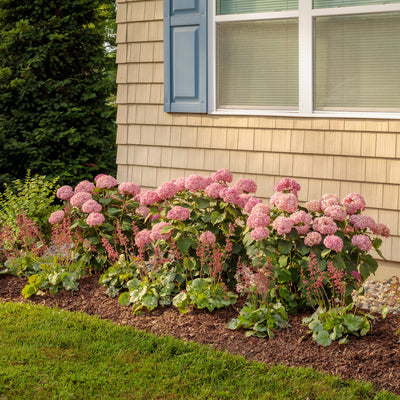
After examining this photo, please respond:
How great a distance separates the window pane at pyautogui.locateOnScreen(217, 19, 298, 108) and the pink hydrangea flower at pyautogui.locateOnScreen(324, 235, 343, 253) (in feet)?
5.83

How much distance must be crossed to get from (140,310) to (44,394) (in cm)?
110

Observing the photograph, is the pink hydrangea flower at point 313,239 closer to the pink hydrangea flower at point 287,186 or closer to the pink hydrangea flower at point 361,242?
the pink hydrangea flower at point 361,242

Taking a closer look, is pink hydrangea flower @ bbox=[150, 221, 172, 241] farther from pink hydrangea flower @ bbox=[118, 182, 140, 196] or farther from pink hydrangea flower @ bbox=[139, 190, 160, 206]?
pink hydrangea flower @ bbox=[118, 182, 140, 196]

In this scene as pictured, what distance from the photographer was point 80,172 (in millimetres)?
8227

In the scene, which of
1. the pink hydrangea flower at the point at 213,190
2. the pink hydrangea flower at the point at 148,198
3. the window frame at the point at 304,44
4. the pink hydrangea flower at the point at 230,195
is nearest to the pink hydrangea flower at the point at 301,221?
the pink hydrangea flower at the point at 230,195

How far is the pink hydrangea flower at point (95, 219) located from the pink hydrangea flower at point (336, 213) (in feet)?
5.06

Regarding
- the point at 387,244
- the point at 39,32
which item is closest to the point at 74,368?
the point at 387,244

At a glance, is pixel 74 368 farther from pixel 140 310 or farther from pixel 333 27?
pixel 333 27

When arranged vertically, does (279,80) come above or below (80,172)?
above

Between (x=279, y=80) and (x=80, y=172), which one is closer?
(x=279, y=80)

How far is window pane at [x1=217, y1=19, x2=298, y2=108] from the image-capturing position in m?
4.96

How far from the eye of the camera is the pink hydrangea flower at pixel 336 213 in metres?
3.62

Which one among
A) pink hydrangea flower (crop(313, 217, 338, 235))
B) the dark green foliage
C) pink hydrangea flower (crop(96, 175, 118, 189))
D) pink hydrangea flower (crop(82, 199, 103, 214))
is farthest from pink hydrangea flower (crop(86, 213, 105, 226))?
the dark green foliage

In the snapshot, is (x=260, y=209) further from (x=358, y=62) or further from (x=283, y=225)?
(x=358, y=62)
